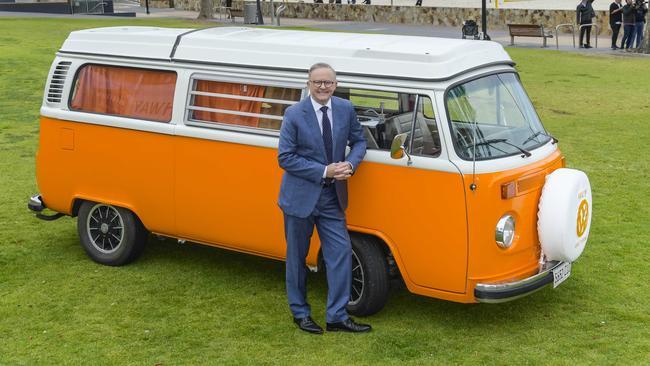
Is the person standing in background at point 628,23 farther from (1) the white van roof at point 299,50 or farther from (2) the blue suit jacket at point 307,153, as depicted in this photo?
(2) the blue suit jacket at point 307,153

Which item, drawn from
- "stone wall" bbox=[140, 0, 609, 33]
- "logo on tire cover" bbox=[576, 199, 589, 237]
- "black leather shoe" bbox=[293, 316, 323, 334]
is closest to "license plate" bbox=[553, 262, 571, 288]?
"logo on tire cover" bbox=[576, 199, 589, 237]

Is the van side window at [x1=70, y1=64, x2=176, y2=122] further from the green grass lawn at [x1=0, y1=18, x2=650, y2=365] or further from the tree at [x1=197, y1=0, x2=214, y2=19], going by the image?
the tree at [x1=197, y1=0, x2=214, y2=19]

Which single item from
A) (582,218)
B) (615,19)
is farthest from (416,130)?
(615,19)

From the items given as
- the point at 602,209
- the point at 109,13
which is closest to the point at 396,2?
the point at 109,13

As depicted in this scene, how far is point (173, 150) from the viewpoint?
7.60 metres

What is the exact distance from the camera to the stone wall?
117 ft

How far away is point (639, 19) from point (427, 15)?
12.9m

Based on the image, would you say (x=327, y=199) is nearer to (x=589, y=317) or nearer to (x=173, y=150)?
(x=173, y=150)

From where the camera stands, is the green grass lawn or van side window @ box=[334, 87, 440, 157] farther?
van side window @ box=[334, 87, 440, 157]

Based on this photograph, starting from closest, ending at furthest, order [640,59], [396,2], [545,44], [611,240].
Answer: [611,240]
[640,59]
[545,44]
[396,2]

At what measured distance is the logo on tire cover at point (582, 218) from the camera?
6.73m

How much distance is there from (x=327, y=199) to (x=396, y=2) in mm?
43750

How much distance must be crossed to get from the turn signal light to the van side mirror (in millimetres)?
658

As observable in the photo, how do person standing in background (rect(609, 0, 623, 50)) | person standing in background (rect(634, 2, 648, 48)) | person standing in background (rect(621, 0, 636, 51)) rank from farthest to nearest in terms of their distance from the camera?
person standing in background (rect(609, 0, 623, 50)) < person standing in background (rect(634, 2, 648, 48)) < person standing in background (rect(621, 0, 636, 51))
